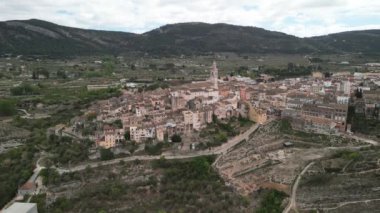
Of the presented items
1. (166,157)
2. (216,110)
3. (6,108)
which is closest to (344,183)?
(166,157)

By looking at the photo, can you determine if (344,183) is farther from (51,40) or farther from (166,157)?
(51,40)

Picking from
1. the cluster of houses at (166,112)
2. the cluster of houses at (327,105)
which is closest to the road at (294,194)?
the cluster of houses at (327,105)

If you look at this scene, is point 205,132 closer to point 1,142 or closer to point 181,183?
point 181,183

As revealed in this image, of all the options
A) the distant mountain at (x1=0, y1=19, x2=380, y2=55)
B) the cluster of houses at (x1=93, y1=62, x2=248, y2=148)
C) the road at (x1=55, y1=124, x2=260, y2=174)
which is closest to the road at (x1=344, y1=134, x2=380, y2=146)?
the road at (x1=55, y1=124, x2=260, y2=174)

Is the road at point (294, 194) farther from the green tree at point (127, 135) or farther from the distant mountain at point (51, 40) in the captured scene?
the distant mountain at point (51, 40)

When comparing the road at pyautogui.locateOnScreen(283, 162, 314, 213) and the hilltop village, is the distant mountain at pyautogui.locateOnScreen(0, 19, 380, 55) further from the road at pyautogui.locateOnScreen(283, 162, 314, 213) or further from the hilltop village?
the road at pyautogui.locateOnScreen(283, 162, 314, 213)
